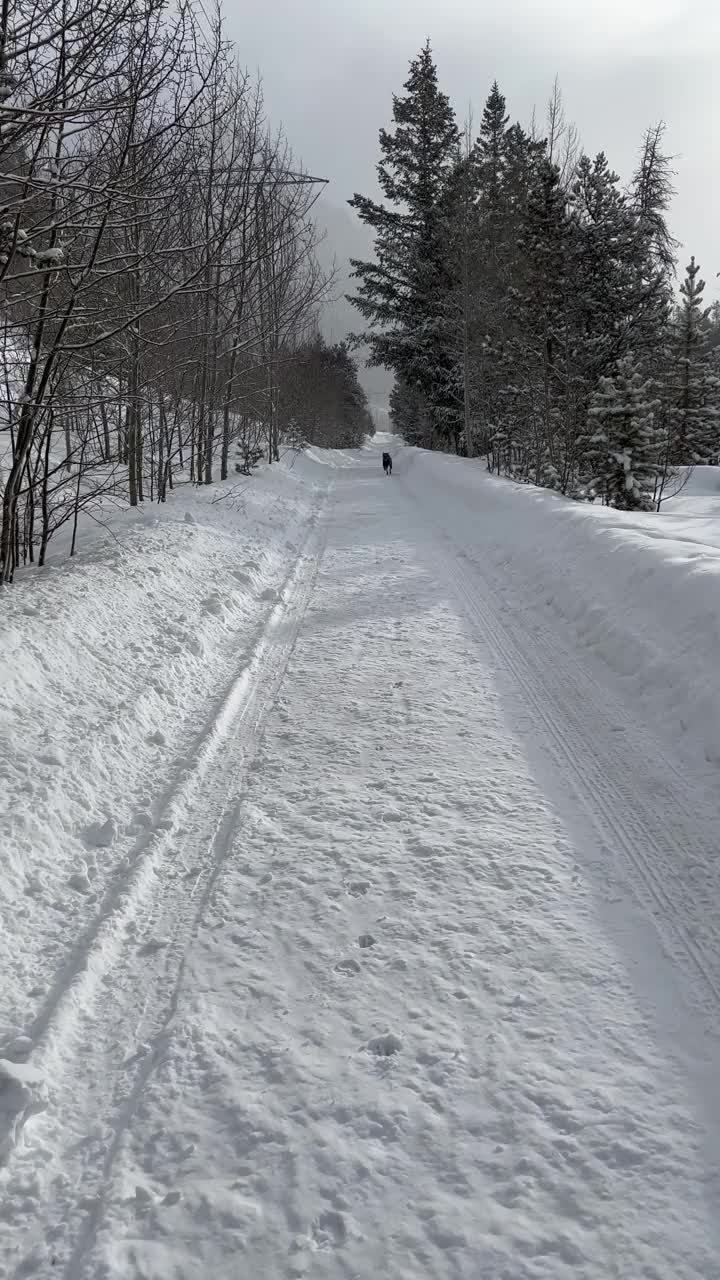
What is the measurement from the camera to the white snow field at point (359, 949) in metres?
1.93

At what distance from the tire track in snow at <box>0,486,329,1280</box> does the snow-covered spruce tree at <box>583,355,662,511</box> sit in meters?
13.8

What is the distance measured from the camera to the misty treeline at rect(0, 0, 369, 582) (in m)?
4.30

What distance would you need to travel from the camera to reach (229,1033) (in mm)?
2502

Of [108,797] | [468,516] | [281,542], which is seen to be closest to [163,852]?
[108,797]

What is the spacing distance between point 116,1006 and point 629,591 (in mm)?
5693

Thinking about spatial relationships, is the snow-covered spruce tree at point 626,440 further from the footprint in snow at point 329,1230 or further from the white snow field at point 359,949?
the footprint in snow at point 329,1230

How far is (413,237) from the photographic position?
2847 cm

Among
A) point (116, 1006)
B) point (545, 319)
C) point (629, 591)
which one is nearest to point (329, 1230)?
point (116, 1006)

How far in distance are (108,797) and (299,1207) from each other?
2.54 meters

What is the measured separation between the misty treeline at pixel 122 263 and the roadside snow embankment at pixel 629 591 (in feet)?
13.9

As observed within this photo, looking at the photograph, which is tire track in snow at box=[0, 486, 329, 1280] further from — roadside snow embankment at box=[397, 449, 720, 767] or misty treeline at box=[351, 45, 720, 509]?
misty treeline at box=[351, 45, 720, 509]

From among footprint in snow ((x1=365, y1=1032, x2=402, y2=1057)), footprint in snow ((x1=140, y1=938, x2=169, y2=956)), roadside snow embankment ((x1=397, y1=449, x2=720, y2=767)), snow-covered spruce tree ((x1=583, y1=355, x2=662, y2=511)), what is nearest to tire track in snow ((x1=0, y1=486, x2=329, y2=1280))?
footprint in snow ((x1=140, y1=938, x2=169, y2=956))

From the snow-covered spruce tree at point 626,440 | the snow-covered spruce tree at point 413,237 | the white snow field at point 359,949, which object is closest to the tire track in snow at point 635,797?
the white snow field at point 359,949

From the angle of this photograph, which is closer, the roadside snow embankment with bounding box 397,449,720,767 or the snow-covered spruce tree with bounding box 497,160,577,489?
the roadside snow embankment with bounding box 397,449,720,767
